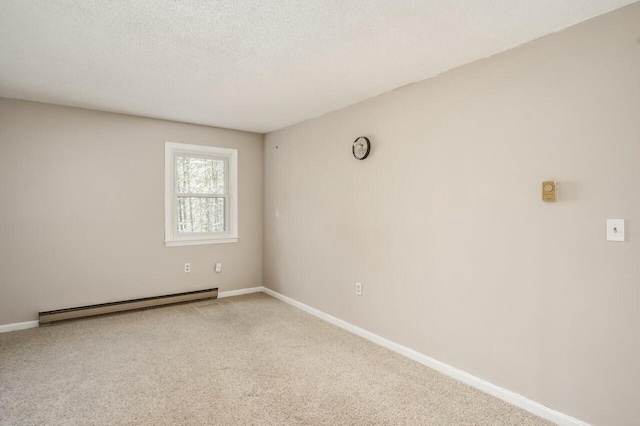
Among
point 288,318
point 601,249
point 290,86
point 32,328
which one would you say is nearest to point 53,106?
point 32,328

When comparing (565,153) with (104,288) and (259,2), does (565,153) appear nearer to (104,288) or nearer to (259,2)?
(259,2)

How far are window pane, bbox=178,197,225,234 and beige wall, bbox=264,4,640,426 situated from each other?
2.10 metres

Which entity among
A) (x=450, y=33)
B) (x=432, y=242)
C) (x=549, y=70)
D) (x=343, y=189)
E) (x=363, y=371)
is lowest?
(x=363, y=371)

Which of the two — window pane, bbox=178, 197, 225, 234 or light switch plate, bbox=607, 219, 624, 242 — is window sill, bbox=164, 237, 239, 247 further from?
light switch plate, bbox=607, 219, 624, 242

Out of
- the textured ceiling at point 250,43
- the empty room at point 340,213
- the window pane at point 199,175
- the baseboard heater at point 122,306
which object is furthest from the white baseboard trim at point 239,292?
the textured ceiling at point 250,43

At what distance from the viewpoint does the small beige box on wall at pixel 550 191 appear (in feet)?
6.77

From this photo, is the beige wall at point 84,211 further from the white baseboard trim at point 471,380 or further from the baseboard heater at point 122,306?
the white baseboard trim at point 471,380

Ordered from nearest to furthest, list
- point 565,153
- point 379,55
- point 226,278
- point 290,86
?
point 565,153 < point 379,55 < point 290,86 < point 226,278

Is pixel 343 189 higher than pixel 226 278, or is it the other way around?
pixel 343 189

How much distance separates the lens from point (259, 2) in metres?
1.81

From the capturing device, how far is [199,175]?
15.4 feet

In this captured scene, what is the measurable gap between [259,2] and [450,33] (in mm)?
1155

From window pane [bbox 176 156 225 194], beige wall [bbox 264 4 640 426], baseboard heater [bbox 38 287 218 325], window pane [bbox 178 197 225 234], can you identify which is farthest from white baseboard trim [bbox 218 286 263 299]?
beige wall [bbox 264 4 640 426]

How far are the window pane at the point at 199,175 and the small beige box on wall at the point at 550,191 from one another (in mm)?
3905
